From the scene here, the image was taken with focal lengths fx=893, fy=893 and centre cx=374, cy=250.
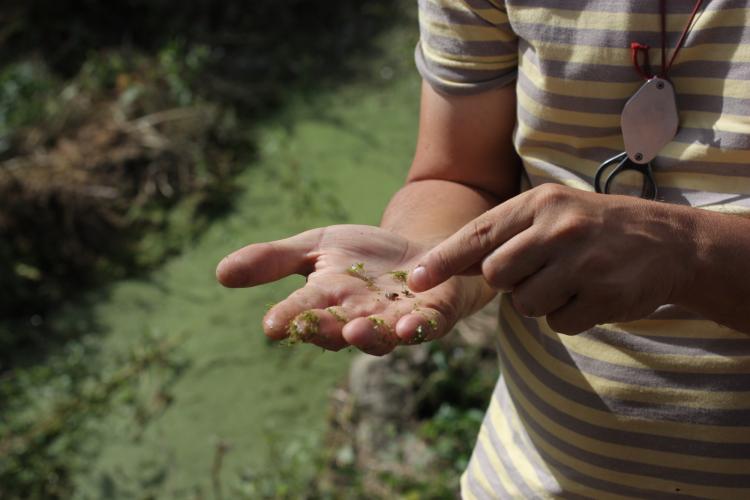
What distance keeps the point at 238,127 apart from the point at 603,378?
3.15m

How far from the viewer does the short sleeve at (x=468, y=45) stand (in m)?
1.20

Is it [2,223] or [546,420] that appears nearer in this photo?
[546,420]

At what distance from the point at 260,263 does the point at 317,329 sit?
0.46 feet

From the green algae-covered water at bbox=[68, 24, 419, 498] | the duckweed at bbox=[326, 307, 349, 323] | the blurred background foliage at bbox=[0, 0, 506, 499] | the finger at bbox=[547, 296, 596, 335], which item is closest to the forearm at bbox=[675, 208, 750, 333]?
the finger at bbox=[547, 296, 596, 335]

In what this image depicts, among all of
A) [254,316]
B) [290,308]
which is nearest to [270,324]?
[290,308]

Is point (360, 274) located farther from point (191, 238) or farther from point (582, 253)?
point (191, 238)

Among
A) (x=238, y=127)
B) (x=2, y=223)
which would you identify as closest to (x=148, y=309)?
(x=2, y=223)

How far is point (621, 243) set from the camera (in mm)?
938

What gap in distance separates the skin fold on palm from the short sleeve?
24 centimetres

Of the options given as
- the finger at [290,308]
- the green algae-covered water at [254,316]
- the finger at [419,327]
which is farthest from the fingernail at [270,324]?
the green algae-covered water at [254,316]

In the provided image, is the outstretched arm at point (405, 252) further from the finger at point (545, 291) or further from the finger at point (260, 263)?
the finger at point (545, 291)

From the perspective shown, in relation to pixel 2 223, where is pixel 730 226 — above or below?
above

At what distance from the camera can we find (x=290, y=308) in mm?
1053

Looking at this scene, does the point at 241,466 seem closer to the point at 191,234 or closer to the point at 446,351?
the point at 446,351
